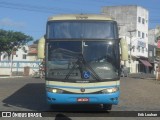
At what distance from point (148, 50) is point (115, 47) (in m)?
93.1

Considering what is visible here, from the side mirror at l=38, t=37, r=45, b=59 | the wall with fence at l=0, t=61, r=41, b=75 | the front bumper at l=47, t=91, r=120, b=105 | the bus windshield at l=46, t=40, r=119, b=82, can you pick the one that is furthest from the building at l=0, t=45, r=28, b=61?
the front bumper at l=47, t=91, r=120, b=105

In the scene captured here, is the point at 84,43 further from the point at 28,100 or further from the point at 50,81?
the point at 28,100

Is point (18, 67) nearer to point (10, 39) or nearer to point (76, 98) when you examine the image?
point (10, 39)

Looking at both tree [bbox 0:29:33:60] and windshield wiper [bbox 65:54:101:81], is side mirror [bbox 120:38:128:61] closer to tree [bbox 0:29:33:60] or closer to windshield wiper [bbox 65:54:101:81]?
windshield wiper [bbox 65:54:101:81]

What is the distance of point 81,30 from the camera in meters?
14.3

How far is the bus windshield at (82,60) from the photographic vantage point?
13789 millimetres

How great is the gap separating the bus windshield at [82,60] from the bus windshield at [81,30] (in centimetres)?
22

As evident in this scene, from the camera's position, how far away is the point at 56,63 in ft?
45.7

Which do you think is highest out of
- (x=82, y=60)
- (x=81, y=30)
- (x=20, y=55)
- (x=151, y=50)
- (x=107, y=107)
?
(x=151, y=50)

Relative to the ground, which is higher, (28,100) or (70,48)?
(70,48)

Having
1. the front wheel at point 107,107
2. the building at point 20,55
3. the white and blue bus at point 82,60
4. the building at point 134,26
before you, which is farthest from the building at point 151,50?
the white and blue bus at point 82,60

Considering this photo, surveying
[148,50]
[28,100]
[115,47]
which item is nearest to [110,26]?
[115,47]

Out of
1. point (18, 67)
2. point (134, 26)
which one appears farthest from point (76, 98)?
point (134, 26)

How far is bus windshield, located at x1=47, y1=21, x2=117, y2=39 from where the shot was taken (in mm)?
14148
